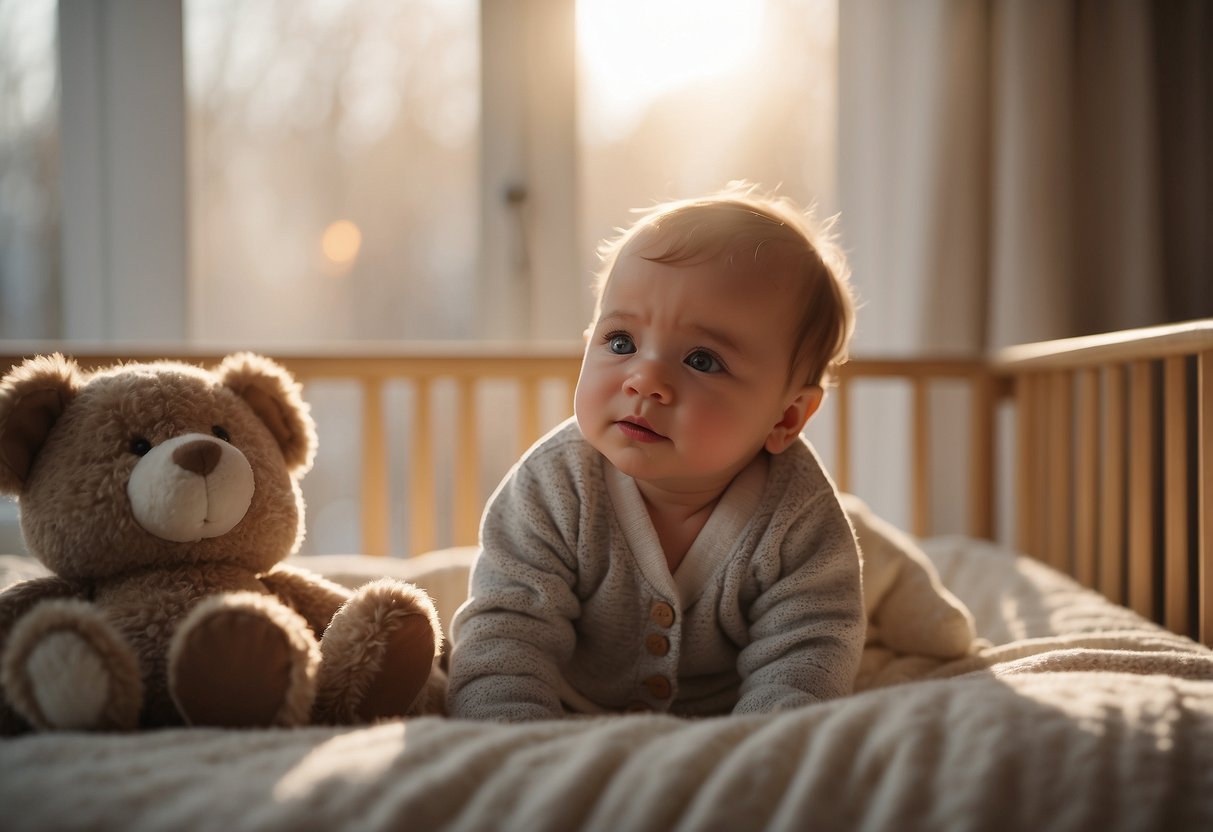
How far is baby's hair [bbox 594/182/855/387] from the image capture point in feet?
2.79

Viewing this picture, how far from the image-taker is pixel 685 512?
3.10ft

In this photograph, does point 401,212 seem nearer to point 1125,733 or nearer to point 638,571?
point 638,571

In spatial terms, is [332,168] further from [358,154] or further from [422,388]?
[422,388]

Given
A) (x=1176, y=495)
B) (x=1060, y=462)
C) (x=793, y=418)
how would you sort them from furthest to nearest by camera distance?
(x=1060, y=462) → (x=1176, y=495) → (x=793, y=418)

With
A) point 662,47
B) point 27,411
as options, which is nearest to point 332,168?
point 662,47

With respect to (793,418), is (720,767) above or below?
below

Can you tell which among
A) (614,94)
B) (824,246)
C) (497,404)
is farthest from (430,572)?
(614,94)

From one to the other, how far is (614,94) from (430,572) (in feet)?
3.65

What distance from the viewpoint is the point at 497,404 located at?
189 centimetres

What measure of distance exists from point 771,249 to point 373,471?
2.74 ft

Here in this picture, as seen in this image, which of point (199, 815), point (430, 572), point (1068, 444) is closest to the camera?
point (199, 815)

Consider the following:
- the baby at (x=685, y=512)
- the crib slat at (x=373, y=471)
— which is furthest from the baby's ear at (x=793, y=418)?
the crib slat at (x=373, y=471)

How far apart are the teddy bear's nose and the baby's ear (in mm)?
515

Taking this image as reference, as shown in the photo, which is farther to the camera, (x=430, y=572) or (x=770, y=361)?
(x=430, y=572)
